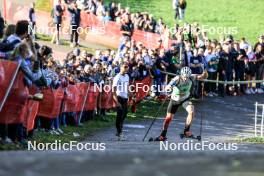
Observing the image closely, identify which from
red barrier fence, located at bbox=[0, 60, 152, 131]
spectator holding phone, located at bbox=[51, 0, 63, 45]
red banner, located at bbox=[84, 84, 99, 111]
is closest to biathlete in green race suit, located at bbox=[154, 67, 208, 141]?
red barrier fence, located at bbox=[0, 60, 152, 131]

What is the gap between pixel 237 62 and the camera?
30.0 m

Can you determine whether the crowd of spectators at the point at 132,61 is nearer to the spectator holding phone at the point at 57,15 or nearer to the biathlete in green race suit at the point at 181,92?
the biathlete in green race suit at the point at 181,92

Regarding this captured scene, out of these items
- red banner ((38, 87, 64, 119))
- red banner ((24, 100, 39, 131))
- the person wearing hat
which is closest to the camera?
red banner ((24, 100, 39, 131))

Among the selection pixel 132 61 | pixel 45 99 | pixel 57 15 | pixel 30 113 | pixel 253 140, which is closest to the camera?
pixel 30 113

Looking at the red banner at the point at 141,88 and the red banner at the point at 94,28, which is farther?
the red banner at the point at 94,28

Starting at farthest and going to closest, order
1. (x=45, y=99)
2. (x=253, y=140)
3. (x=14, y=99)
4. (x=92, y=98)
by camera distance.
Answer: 1. (x=92, y=98)
2. (x=253, y=140)
3. (x=45, y=99)
4. (x=14, y=99)

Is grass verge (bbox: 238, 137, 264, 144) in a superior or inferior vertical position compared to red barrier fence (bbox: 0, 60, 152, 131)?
inferior

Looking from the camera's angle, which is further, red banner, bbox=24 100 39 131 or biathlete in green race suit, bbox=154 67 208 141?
biathlete in green race suit, bbox=154 67 208 141

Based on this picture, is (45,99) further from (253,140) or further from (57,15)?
(57,15)

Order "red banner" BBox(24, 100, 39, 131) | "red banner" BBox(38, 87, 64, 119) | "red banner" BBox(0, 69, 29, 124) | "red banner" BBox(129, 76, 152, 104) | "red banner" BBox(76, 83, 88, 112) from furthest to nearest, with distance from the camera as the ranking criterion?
"red banner" BBox(129, 76, 152, 104) < "red banner" BBox(76, 83, 88, 112) < "red banner" BBox(38, 87, 64, 119) < "red banner" BBox(24, 100, 39, 131) < "red banner" BBox(0, 69, 29, 124)

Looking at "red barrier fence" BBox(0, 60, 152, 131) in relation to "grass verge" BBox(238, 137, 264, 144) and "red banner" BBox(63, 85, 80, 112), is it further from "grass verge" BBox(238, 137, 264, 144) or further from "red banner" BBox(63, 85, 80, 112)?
"grass verge" BBox(238, 137, 264, 144)

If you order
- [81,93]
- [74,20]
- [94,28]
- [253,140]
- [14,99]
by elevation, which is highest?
[74,20]

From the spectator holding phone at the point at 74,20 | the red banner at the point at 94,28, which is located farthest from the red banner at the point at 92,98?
the red banner at the point at 94,28

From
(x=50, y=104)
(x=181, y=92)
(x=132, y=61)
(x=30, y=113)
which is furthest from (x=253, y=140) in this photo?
(x=132, y=61)
